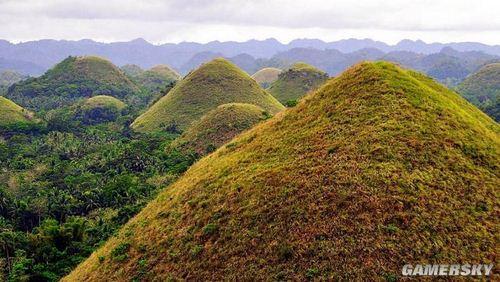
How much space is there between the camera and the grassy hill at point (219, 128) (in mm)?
68188

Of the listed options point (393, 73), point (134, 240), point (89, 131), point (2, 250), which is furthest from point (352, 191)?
point (89, 131)

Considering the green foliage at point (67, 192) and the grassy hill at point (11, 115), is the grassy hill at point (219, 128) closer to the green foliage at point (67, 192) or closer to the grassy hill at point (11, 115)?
the green foliage at point (67, 192)

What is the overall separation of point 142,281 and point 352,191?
11181 millimetres

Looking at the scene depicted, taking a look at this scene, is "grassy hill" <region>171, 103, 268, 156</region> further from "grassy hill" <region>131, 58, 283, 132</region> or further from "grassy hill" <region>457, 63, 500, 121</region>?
"grassy hill" <region>457, 63, 500, 121</region>

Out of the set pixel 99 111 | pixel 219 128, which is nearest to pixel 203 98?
pixel 219 128

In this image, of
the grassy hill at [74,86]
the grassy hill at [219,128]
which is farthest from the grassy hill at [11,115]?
the grassy hill at [219,128]

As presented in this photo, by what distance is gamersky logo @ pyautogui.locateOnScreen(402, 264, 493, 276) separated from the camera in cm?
1556

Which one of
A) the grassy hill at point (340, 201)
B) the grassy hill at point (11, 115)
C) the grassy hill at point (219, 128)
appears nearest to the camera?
the grassy hill at point (340, 201)

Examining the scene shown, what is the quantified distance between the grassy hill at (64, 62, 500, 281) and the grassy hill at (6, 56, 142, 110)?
141058mm

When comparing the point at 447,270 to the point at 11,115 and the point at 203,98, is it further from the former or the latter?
the point at 11,115

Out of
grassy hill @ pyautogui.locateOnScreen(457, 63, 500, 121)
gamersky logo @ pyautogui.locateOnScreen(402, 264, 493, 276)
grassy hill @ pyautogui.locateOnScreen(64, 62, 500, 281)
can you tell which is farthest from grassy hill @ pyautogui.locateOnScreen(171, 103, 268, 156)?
grassy hill @ pyautogui.locateOnScreen(457, 63, 500, 121)

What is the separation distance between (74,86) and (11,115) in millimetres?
61371

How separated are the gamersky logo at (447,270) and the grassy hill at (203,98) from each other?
78.1 metres

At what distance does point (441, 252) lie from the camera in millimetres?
16141
